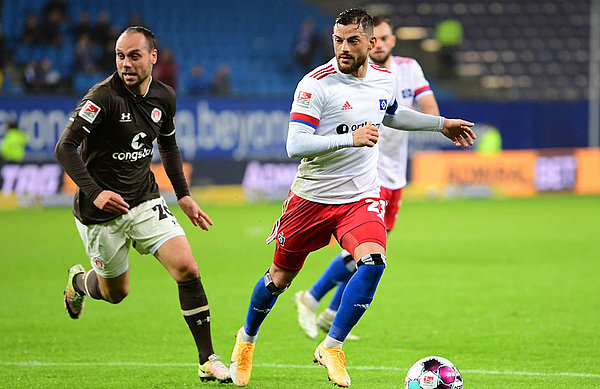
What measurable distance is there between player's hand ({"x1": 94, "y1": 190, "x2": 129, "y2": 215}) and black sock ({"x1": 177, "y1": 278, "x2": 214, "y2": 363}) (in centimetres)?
72

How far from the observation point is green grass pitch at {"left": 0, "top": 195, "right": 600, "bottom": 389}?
6359 millimetres

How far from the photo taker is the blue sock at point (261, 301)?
613cm

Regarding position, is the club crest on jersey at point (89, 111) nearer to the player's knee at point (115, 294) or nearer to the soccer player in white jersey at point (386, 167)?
the player's knee at point (115, 294)

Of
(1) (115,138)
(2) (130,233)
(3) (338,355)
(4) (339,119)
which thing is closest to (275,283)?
(3) (338,355)

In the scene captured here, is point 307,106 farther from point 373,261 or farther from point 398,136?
point 398,136

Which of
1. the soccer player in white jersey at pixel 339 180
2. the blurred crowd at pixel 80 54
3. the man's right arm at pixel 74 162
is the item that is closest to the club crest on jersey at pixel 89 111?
the man's right arm at pixel 74 162

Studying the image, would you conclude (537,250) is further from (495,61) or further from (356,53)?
(495,61)

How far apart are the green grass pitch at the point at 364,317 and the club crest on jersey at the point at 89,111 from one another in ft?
5.67

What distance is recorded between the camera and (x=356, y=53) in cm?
583

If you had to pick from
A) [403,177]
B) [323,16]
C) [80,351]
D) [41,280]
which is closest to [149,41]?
[80,351]

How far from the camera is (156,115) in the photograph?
6125 mm

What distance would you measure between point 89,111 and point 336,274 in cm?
295

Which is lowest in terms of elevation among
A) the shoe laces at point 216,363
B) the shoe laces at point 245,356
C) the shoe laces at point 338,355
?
the shoe laces at point 245,356

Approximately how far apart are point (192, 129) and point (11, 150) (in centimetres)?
424
